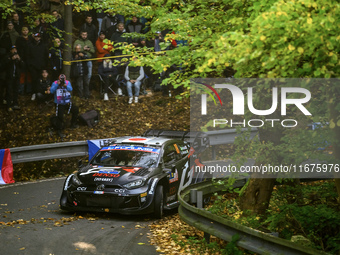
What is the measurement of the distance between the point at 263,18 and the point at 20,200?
8.56 meters

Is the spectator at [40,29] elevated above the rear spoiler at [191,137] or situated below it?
above

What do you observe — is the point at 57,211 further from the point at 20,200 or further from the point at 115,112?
the point at 115,112

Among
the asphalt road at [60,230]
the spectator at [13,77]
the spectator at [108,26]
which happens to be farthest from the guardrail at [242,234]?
the spectator at [108,26]

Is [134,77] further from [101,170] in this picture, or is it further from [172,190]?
[101,170]

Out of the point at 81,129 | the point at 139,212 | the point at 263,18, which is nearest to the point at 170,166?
the point at 139,212

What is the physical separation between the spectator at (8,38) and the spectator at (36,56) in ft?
2.07

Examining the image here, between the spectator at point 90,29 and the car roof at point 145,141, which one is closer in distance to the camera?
the car roof at point 145,141

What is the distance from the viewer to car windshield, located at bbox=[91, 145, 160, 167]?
1188 cm

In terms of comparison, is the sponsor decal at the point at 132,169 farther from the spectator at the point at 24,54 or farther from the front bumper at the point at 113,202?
the spectator at the point at 24,54

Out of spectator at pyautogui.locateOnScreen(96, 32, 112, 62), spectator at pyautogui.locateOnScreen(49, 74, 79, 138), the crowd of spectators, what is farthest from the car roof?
spectator at pyautogui.locateOnScreen(96, 32, 112, 62)

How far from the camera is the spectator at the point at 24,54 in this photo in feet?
62.0

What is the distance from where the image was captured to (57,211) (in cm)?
1161

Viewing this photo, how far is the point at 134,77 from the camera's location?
20938mm

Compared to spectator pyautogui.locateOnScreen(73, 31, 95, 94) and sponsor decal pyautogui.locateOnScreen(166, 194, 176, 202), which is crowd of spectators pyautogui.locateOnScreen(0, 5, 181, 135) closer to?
spectator pyautogui.locateOnScreen(73, 31, 95, 94)
